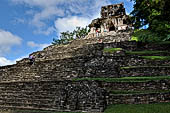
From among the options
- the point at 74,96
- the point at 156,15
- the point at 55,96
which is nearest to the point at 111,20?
the point at 156,15

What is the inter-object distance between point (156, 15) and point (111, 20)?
48.3 feet

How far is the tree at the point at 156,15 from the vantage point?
1215cm

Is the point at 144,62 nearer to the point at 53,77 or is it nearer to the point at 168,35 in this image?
the point at 168,35

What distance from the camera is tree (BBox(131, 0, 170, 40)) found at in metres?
12.1

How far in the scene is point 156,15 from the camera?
13.8m

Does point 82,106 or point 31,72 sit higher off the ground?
point 31,72

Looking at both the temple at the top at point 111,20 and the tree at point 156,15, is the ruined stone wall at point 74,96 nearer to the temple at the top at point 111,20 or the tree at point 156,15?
the tree at point 156,15

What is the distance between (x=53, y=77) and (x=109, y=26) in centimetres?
2069

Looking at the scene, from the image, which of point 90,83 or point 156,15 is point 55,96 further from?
point 156,15

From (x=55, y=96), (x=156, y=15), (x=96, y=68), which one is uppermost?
(x=156, y=15)

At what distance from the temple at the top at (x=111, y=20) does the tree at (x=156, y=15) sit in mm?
7246

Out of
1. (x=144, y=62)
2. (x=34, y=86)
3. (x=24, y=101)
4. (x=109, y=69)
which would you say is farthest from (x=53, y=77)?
(x=144, y=62)

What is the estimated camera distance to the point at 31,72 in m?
11.0

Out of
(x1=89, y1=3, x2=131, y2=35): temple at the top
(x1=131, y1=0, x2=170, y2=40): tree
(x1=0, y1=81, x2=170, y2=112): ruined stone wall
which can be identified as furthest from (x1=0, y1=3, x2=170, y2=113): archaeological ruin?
(x1=89, y1=3, x2=131, y2=35): temple at the top
